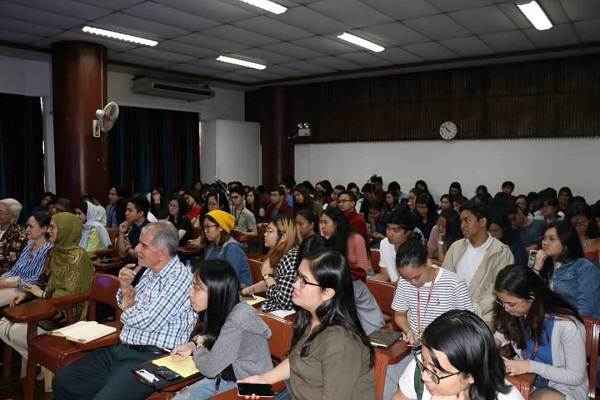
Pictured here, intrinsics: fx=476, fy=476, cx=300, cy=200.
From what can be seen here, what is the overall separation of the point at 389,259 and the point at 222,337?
Answer: 7.59 feet

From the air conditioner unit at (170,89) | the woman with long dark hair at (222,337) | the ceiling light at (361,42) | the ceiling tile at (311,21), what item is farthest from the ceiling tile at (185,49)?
the woman with long dark hair at (222,337)

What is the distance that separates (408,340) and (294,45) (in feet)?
20.2

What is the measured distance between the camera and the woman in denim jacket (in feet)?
9.45

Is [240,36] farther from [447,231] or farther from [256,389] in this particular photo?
[256,389]

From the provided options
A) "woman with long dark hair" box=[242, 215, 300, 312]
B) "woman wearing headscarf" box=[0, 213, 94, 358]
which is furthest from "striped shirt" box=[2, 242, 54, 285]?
"woman with long dark hair" box=[242, 215, 300, 312]

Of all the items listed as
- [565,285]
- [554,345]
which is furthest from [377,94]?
[554,345]

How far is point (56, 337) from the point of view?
3141 mm

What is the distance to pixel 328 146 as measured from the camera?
37.3 feet

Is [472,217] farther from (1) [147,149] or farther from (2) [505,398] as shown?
(1) [147,149]

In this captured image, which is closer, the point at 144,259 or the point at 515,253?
the point at 144,259

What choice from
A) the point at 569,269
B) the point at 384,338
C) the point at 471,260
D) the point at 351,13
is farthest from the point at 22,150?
the point at 569,269

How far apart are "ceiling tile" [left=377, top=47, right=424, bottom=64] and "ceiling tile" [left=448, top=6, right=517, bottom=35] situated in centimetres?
149

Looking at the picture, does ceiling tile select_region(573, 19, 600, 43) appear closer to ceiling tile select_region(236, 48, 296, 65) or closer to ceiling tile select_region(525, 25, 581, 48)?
ceiling tile select_region(525, 25, 581, 48)

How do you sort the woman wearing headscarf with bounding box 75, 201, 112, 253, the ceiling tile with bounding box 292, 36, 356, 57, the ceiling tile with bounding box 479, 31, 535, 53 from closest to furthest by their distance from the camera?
the woman wearing headscarf with bounding box 75, 201, 112, 253 < the ceiling tile with bounding box 479, 31, 535, 53 < the ceiling tile with bounding box 292, 36, 356, 57
